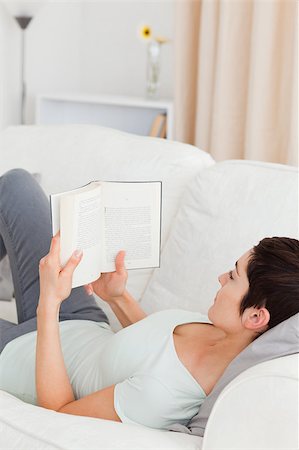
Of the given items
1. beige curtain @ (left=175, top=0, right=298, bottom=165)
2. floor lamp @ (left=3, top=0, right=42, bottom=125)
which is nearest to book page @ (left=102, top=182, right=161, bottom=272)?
beige curtain @ (left=175, top=0, right=298, bottom=165)

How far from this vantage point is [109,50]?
3730 mm

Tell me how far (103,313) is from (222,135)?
122 centimetres

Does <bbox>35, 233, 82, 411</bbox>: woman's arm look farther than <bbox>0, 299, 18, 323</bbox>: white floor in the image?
No

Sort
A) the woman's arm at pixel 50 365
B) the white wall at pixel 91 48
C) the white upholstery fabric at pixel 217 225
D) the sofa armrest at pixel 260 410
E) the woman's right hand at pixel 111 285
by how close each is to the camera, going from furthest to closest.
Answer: the white wall at pixel 91 48
the white upholstery fabric at pixel 217 225
the woman's right hand at pixel 111 285
the woman's arm at pixel 50 365
the sofa armrest at pixel 260 410

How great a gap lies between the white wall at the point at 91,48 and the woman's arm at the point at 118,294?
6.96 feet

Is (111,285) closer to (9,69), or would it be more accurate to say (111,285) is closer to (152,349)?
(152,349)

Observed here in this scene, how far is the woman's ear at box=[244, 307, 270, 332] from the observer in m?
1.17

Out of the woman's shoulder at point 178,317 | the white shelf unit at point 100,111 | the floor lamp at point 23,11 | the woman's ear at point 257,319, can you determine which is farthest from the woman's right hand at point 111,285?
the floor lamp at point 23,11

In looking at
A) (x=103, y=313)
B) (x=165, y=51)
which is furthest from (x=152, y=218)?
(x=165, y=51)

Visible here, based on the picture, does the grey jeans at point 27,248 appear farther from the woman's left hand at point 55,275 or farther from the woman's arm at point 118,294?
the woman's left hand at point 55,275

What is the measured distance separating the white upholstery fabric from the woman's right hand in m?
0.21

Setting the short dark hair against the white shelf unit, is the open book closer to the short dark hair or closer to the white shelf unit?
the short dark hair

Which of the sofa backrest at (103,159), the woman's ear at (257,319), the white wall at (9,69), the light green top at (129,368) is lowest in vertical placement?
the light green top at (129,368)

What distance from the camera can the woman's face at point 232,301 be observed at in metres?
1.23
